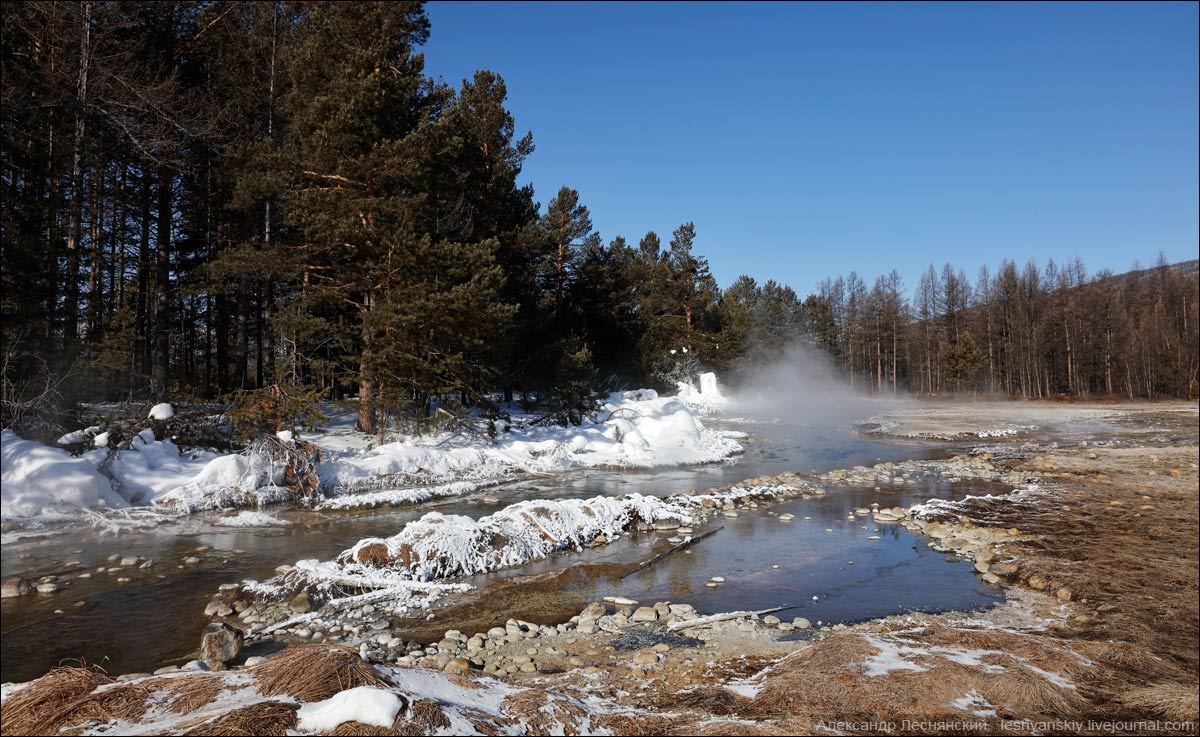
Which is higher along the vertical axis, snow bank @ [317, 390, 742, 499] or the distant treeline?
the distant treeline

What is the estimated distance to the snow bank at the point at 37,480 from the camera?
539 centimetres

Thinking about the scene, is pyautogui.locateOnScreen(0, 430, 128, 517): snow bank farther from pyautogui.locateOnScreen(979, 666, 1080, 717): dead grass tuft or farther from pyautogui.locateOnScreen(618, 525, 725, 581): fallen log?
pyautogui.locateOnScreen(979, 666, 1080, 717): dead grass tuft

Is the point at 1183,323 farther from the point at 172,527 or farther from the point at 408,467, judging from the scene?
the point at 172,527

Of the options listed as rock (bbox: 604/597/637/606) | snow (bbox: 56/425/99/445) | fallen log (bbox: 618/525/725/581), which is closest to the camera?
snow (bbox: 56/425/99/445)

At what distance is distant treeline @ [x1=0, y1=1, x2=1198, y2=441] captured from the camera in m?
7.20

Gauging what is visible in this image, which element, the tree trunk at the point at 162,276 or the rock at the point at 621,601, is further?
Result: the tree trunk at the point at 162,276

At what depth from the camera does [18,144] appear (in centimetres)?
650

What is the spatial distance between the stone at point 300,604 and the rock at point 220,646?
1347mm

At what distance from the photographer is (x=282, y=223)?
21.2 meters

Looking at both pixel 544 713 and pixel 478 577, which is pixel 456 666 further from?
pixel 478 577

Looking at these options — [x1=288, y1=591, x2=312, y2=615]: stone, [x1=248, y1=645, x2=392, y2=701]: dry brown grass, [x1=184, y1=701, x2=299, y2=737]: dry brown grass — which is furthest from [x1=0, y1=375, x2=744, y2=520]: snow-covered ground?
[x1=184, y1=701, x2=299, y2=737]: dry brown grass

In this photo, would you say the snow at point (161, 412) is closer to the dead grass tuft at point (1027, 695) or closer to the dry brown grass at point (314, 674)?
the dry brown grass at point (314, 674)

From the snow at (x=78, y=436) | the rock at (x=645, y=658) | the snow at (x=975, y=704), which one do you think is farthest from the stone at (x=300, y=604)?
the snow at (x=975, y=704)

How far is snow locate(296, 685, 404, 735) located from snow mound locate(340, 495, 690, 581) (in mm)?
5715
